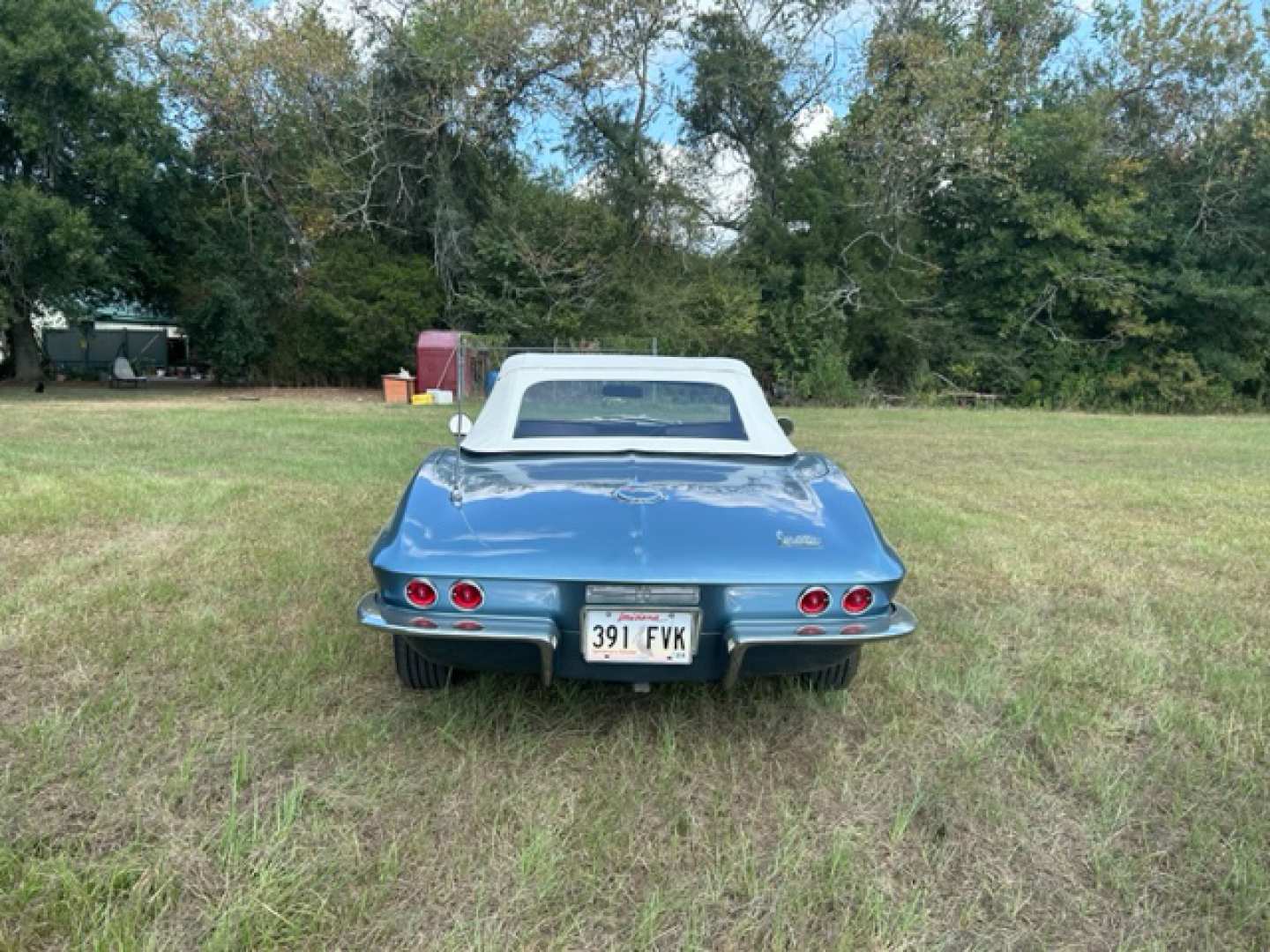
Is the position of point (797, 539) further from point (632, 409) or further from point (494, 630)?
point (632, 409)

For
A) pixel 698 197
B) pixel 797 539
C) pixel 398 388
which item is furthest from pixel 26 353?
pixel 797 539

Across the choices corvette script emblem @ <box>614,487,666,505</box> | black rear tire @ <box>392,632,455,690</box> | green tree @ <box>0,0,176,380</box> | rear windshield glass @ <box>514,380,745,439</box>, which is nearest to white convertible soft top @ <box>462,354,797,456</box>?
rear windshield glass @ <box>514,380,745,439</box>

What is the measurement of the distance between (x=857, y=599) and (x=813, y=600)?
5.6 inches

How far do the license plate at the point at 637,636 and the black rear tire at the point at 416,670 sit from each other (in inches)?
28.5

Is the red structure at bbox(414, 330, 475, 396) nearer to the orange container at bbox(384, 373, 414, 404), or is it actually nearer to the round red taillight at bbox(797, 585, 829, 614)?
the orange container at bbox(384, 373, 414, 404)

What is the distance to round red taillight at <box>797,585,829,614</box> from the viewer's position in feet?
7.12

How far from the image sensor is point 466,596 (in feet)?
7.00

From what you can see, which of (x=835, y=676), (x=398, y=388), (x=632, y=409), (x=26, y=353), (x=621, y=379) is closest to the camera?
(x=835, y=676)

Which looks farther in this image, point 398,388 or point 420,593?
point 398,388

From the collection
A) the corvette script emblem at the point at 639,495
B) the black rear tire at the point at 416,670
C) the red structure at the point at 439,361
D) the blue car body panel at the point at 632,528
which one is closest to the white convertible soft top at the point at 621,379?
the blue car body panel at the point at 632,528

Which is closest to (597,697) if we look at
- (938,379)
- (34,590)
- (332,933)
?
(332,933)

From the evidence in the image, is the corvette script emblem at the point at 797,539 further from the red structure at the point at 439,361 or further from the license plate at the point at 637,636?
the red structure at the point at 439,361

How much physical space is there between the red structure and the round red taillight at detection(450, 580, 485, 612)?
1539cm

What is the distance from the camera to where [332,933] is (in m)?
1.66
